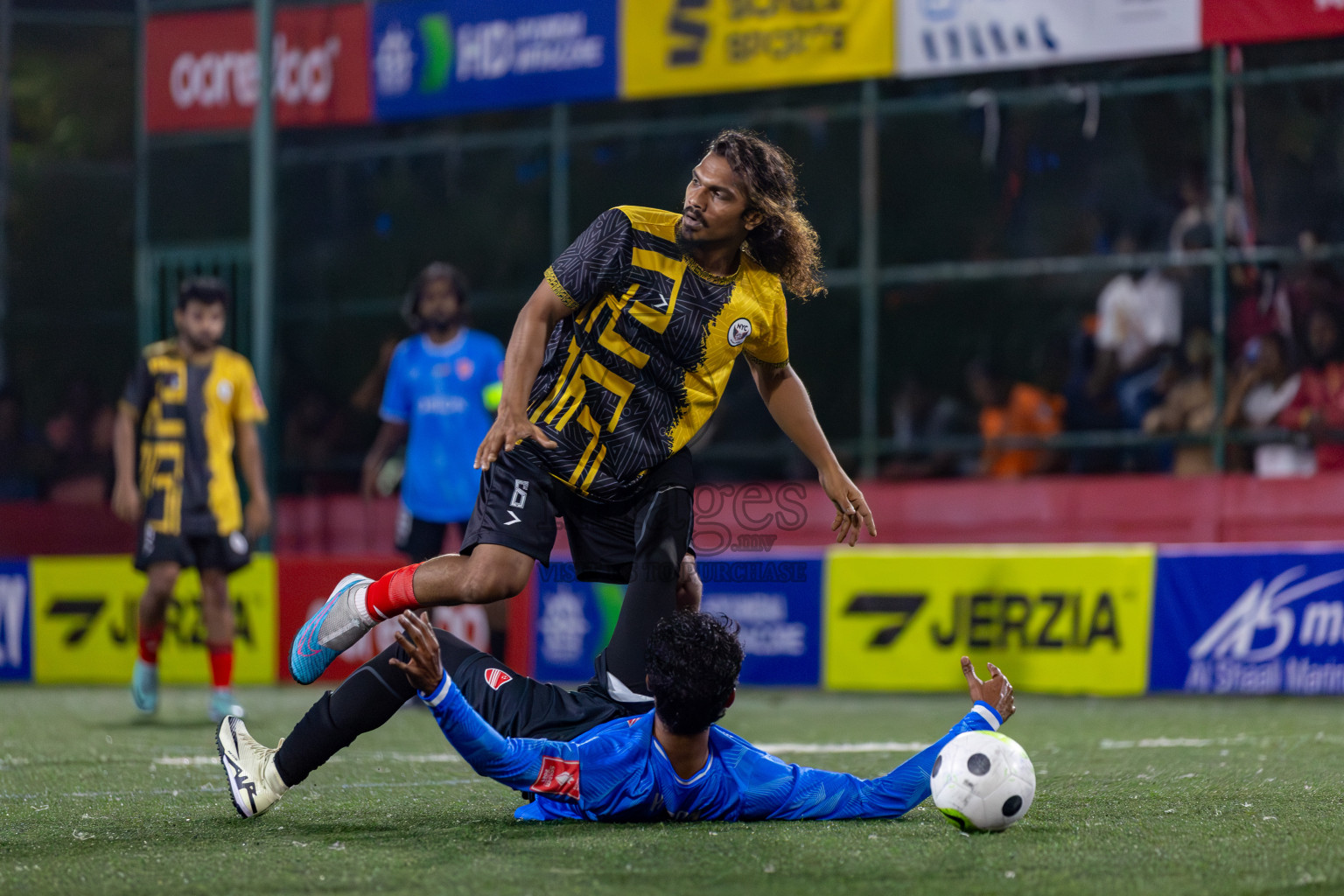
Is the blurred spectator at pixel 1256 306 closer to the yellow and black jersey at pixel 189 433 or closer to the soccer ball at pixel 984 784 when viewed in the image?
the yellow and black jersey at pixel 189 433

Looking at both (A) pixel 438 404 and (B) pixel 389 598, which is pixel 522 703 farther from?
(A) pixel 438 404

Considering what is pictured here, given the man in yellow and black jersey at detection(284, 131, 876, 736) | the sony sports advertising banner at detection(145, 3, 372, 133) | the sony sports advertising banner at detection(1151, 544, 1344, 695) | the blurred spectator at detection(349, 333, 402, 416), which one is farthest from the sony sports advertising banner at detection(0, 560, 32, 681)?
the man in yellow and black jersey at detection(284, 131, 876, 736)

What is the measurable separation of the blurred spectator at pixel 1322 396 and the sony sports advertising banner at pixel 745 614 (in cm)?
356

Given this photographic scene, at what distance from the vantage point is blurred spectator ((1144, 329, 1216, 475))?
12461 millimetres

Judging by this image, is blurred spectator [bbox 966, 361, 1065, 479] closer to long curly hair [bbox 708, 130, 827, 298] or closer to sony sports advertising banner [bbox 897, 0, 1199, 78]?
sony sports advertising banner [bbox 897, 0, 1199, 78]

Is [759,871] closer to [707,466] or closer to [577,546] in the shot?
[577,546]

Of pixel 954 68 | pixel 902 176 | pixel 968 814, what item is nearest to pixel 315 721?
pixel 968 814

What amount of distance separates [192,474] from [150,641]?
0.84m

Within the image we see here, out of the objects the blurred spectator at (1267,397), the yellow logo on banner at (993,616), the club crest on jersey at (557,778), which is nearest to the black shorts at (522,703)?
the club crest on jersey at (557,778)

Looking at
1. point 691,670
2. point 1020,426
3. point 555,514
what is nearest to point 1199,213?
point 1020,426

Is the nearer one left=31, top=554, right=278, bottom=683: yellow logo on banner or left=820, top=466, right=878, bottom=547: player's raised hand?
left=820, top=466, right=878, bottom=547: player's raised hand

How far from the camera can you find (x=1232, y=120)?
12719mm

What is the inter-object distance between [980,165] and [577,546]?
9.53 meters

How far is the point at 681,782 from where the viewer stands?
4.55 meters
